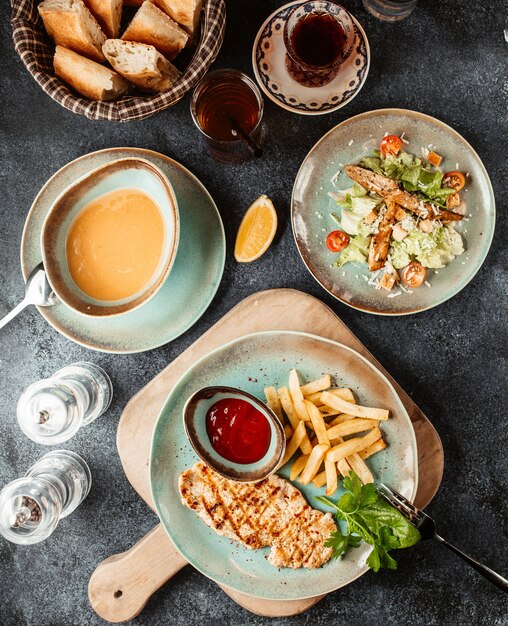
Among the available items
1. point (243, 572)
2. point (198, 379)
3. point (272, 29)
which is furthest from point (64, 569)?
point (272, 29)

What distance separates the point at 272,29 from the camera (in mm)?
2652

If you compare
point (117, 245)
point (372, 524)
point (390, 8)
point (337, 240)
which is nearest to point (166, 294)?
point (117, 245)

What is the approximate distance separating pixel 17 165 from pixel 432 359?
2287 mm

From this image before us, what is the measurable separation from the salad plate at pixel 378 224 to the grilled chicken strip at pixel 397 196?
0.01m

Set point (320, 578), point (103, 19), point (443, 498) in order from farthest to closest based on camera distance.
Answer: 1. point (443, 498)
2. point (320, 578)
3. point (103, 19)

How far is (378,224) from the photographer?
8.52 feet

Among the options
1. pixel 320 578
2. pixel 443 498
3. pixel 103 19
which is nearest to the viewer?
pixel 103 19

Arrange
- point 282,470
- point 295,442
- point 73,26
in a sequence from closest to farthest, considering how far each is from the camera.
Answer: point 73,26 → point 295,442 → point 282,470

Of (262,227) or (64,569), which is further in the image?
(64,569)

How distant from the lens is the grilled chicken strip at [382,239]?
8.48 feet

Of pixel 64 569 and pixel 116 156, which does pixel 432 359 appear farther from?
pixel 64 569

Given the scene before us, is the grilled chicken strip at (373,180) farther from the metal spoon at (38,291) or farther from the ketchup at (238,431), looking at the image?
the metal spoon at (38,291)

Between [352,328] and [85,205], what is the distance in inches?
53.8

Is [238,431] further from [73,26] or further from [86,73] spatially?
[73,26]
